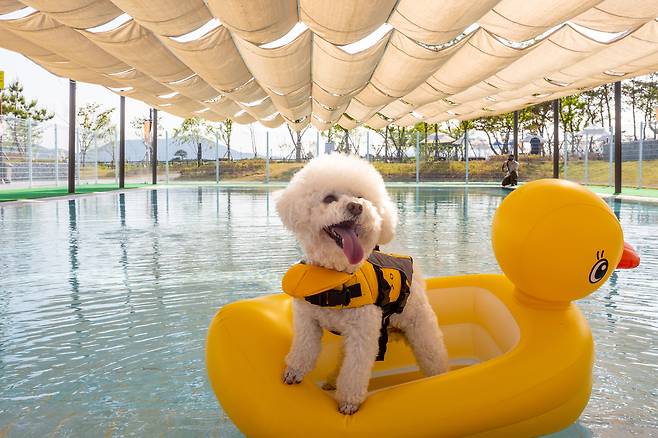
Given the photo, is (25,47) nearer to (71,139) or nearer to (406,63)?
Answer: (406,63)

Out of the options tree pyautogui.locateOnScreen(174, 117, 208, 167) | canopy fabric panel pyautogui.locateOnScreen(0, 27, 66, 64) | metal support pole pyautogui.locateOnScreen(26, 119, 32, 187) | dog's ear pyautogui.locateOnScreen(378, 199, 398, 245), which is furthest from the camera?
tree pyautogui.locateOnScreen(174, 117, 208, 167)

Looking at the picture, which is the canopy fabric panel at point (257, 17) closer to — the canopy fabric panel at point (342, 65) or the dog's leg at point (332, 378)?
the canopy fabric panel at point (342, 65)

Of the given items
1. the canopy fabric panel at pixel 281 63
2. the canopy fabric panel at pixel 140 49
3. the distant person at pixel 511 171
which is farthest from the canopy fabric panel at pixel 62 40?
the distant person at pixel 511 171

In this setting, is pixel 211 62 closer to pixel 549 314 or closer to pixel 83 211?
pixel 83 211

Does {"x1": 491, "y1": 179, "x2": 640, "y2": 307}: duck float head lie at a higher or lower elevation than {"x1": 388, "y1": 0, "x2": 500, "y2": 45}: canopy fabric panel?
lower

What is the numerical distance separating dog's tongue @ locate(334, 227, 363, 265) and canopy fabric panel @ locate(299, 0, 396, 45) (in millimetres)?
5355

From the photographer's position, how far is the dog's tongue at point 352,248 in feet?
6.17

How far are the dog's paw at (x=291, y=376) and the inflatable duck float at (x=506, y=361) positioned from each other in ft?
0.07

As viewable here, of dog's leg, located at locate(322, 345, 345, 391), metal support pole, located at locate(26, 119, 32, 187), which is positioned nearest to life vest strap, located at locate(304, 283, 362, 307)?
dog's leg, located at locate(322, 345, 345, 391)

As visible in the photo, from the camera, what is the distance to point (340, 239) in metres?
1.95

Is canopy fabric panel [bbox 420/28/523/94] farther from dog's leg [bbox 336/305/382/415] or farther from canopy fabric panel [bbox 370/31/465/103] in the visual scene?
dog's leg [bbox 336/305/382/415]

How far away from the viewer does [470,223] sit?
9.92m

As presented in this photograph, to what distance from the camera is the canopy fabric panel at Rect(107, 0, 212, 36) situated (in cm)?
719

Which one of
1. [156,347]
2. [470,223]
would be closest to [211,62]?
[470,223]
